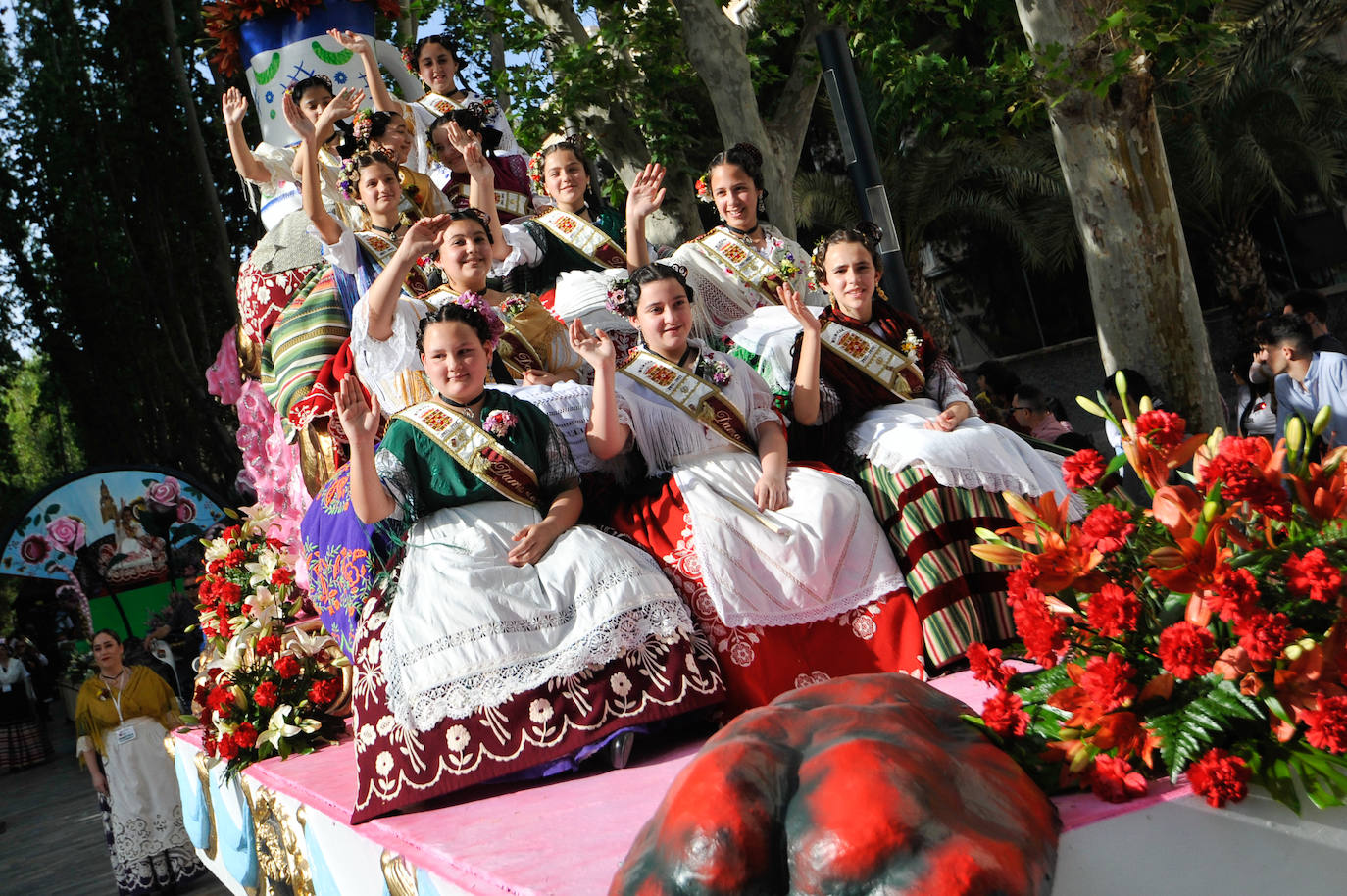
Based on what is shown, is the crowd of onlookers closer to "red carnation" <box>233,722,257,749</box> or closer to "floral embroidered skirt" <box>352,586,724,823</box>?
"floral embroidered skirt" <box>352,586,724,823</box>

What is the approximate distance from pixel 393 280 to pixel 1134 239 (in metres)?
4.18

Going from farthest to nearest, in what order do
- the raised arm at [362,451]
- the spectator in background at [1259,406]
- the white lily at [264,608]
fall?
1. the spectator in background at [1259,406]
2. the white lily at [264,608]
3. the raised arm at [362,451]

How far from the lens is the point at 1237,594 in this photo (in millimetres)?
2119

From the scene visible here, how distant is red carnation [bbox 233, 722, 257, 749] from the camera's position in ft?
16.1

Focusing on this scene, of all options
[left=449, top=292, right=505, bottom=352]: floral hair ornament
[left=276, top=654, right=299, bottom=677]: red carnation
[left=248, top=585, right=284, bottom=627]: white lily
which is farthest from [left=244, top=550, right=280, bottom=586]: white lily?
[left=449, top=292, right=505, bottom=352]: floral hair ornament

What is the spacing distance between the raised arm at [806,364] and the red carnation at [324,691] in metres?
2.25

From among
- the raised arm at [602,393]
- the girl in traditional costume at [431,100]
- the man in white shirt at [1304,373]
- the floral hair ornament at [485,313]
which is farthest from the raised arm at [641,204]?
the man in white shirt at [1304,373]

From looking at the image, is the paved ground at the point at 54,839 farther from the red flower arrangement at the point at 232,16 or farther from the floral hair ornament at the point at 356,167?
the red flower arrangement at the point at 232,16

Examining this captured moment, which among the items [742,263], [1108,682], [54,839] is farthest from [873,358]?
[54,839]

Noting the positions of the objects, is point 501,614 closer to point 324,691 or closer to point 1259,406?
point 324,691

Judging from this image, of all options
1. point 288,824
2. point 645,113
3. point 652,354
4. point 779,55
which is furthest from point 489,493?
point 779,55

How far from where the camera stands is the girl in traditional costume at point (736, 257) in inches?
223

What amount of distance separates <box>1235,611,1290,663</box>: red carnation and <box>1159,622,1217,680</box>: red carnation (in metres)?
0.07

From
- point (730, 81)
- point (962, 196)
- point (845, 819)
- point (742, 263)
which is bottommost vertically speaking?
point (845, 819)
